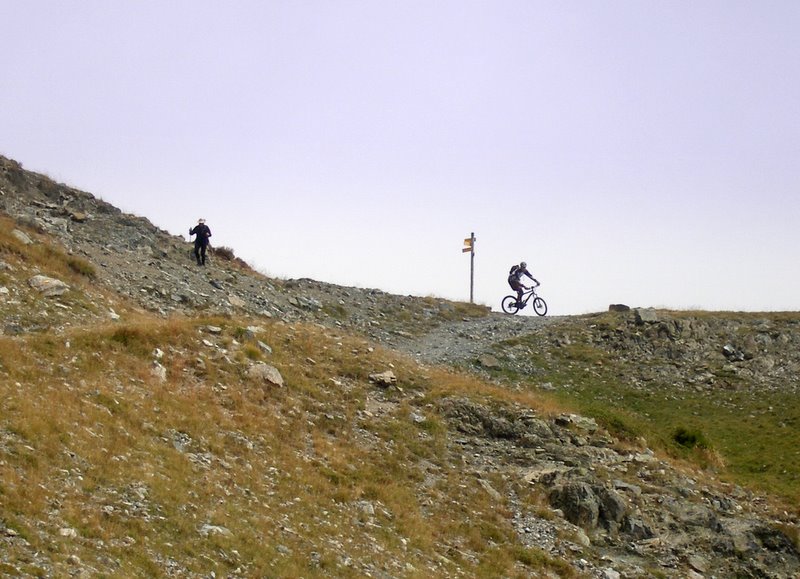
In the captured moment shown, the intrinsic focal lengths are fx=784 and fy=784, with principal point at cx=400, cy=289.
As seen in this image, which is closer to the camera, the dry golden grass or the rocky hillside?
the dry golden grass

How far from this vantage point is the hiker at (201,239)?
137ft

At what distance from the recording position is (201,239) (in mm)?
41938

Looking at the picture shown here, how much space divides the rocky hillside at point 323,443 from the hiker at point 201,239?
299 centimetres

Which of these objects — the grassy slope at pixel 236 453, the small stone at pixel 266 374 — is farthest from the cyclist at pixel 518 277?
the small stone at pixel 266 374

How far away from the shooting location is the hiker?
1640 inches

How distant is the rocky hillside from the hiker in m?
2.99

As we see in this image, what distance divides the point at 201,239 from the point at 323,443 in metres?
22.0

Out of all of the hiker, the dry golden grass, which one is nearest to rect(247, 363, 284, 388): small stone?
the dry golden grass

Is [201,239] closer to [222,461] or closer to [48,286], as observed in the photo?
[48,286]

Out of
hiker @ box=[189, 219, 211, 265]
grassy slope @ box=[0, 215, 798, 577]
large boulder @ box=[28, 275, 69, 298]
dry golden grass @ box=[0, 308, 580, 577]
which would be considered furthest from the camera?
hiker @ box=[189, 219, 211, 265]

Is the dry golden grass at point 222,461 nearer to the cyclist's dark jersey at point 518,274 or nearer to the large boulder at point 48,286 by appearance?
the large boulder at point 48,286

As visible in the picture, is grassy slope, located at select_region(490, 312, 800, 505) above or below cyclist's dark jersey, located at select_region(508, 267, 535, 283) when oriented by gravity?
below

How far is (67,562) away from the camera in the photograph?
12820 millimetres

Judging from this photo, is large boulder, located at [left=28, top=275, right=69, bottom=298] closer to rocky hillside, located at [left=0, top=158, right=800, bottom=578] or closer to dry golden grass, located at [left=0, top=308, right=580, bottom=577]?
rocky hillside, located at [left=0, top=158, right=800, bottom=578]
